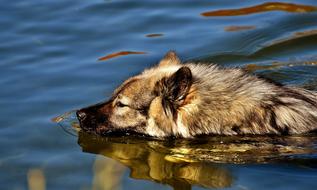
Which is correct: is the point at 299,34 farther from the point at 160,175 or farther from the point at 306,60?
the point at 160,175

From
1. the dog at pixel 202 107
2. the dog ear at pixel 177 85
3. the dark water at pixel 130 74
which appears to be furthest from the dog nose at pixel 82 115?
the dog ear at pixel 177 85

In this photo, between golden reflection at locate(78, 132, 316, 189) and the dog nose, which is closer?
golden reflection at locate(78, 132, 316, 189)

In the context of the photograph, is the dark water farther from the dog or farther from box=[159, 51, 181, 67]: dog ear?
box=[159, 51, 181, 67]: dog ear

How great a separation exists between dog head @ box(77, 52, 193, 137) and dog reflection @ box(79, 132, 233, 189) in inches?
6.5

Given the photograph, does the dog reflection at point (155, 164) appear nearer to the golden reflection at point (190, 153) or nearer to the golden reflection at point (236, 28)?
the golden reflection at point (190, 153)

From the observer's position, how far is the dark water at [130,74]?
26.2 ft

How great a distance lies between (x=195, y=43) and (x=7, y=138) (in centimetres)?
398

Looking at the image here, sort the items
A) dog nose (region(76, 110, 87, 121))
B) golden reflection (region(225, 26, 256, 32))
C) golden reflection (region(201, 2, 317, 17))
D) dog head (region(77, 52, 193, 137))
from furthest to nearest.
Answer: golden reflection (region(201, 2, 317, 17)) < golden reflection (region(225, 26, 256, 32)) < dog nose (region(76, 110, 87, 121)) < dog head (region(77, 52, 193, 137))

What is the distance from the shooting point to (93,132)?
30.6 feet

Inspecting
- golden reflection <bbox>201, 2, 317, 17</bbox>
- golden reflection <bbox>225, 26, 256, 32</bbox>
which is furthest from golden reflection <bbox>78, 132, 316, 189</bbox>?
golden reflection <bbox>201, 2, 317, 17</bbox>

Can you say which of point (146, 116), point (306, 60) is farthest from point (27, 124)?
point (306, 60)

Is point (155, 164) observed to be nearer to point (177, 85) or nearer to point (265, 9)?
point (177, 85)

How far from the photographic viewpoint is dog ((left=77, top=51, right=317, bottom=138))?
8.58m

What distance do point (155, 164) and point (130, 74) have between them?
260 cm
